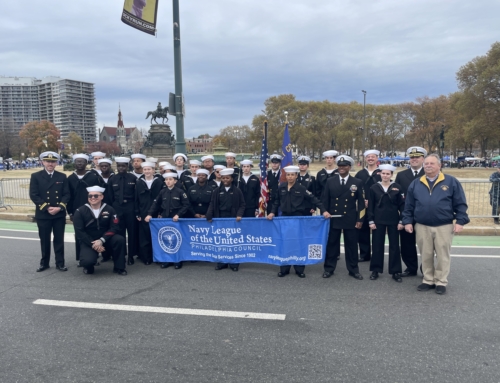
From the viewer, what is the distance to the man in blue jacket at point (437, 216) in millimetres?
5387

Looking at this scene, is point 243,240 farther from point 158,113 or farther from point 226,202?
point 158,113

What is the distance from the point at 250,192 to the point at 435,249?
3655 millimetres

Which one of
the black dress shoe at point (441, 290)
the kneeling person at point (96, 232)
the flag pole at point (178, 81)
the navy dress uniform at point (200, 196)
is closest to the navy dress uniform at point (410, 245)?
the black dress shoe at point (441, 290)

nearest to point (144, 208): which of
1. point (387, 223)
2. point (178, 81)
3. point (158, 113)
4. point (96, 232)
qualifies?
point (96, 232)

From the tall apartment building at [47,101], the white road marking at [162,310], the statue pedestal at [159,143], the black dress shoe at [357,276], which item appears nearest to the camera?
the white road marking at [162,310]

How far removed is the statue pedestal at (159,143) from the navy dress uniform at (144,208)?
2692 cm

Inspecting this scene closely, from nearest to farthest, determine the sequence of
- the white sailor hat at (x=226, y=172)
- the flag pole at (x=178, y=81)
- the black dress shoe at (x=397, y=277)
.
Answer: the black dress shoe at (x=397, y=277) → the white sailor hat at (x=226, y=172) → the flag pole at (x=178, y=81)

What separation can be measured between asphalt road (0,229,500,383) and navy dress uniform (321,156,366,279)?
305 millimetres

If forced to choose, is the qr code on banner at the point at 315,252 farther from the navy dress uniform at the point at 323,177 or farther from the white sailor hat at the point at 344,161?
the navy dress uniform at the point at 323,177

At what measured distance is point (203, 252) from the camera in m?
6.93

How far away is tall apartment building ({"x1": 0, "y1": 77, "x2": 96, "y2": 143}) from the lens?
16138cm

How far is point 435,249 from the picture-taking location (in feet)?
18.2

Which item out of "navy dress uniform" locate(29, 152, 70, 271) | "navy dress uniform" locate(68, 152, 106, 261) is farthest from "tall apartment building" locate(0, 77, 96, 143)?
"navy dress uniform" locate(29, 152, 70, 271)

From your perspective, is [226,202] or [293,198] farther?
[226,202]
